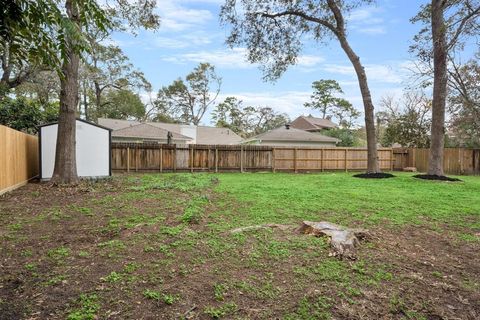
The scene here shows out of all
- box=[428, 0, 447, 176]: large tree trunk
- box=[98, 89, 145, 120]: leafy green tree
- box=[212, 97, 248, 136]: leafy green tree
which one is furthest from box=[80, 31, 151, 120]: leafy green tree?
box=[428, 0, 447, 176]: large tree trunk

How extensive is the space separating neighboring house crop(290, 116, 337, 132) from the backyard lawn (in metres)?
31.9

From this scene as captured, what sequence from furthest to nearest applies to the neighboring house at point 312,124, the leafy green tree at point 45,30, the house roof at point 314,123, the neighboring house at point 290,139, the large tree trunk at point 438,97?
the house roof at point 314,123, the neighboring house at point 312,124, the neighboring house at point 290,139, the large tree trunk at point 438,97, the leafy green tree at point 45,30

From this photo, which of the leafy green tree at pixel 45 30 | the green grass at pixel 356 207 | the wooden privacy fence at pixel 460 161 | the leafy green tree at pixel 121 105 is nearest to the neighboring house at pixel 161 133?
the leafy green tree at pixel 121 105

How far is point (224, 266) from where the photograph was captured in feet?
10.2

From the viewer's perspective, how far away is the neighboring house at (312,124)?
36947 millimetres

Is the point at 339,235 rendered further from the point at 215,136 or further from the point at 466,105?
the point at 215,136

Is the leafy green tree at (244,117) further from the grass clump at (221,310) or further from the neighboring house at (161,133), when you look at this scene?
the grass clump at (221,310)

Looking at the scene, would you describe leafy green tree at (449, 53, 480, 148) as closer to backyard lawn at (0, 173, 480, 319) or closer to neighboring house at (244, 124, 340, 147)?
neighboring house at (244, 124, 340, 147)

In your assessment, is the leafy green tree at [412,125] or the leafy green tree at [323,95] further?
the leafy green tree at [323,95]

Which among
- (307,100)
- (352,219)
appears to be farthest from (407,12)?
(307,100)

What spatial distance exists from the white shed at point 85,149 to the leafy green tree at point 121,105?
74.6ft

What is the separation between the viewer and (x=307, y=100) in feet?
139

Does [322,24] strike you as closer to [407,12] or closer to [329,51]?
[329,51]

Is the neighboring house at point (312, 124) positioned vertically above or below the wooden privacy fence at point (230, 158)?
above
